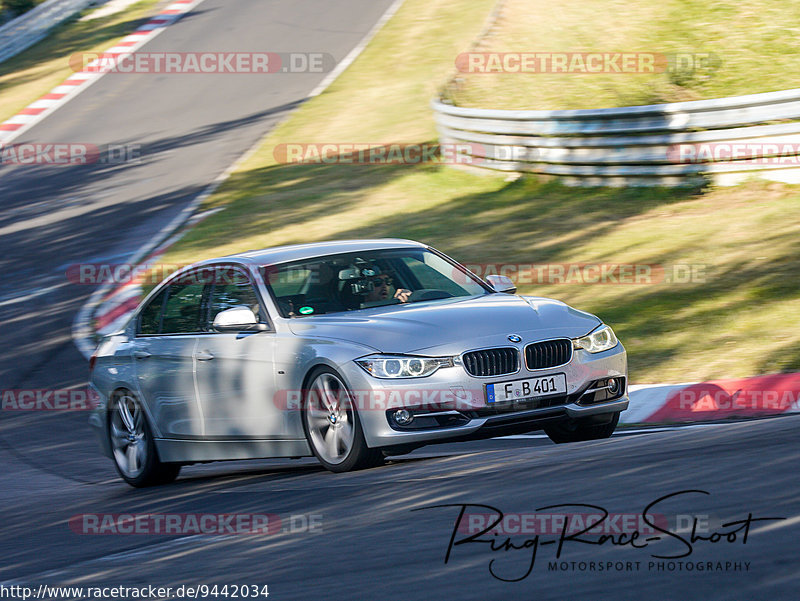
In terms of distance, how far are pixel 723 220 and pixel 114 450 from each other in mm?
7889

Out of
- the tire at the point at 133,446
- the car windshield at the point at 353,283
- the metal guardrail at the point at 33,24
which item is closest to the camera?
the car windshield at the point at 353,283

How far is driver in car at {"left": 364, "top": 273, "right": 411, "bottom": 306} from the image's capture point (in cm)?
825

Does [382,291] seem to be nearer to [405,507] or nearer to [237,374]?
[237,374]

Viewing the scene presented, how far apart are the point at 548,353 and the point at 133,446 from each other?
331 cm

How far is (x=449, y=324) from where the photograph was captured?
749 centimetres

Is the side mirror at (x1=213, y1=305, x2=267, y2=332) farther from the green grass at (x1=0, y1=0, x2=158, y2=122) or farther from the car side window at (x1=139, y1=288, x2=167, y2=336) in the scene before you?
the green grass at (x1=0, y1=0, x2=158, y2=122)

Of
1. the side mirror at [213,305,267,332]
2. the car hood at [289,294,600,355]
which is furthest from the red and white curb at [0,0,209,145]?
the car hood at [289,294,600,355]

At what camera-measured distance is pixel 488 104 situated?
2259cm

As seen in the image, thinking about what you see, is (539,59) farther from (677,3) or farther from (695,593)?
(695,593)

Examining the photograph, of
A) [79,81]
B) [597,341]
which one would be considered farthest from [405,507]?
[79,81]

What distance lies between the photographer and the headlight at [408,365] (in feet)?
23.8

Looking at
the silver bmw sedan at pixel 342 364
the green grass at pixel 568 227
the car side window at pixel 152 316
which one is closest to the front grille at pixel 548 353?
the silver bmw sedan at pixel 342 364

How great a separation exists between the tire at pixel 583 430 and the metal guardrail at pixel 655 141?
7868 mm

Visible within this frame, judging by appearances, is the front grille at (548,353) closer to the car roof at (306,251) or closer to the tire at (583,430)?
the tire at (583,430)
